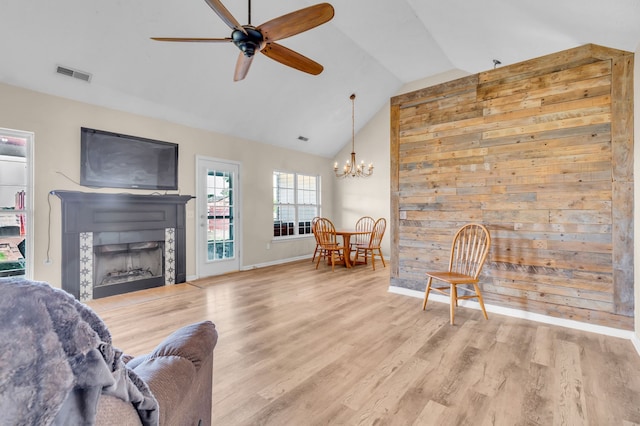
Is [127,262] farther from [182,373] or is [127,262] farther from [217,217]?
[182,373]

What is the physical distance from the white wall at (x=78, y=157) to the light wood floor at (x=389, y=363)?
3.93 ft

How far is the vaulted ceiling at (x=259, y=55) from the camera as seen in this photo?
2.61 m

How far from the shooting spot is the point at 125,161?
4.21 m

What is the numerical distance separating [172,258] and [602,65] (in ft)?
18.7

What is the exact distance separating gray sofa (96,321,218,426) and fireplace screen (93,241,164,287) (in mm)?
3702

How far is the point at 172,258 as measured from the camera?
4707 millimetres

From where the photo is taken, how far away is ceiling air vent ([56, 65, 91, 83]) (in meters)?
3.43

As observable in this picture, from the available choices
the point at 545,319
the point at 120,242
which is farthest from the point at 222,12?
the point at 545,319

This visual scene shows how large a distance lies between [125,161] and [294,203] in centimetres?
356

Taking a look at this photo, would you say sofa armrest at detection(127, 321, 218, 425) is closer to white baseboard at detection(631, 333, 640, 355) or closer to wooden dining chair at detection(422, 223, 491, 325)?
wooden dining chair at detection(422, 223, 491, 325)

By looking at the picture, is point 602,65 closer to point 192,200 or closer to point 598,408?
point 598,408

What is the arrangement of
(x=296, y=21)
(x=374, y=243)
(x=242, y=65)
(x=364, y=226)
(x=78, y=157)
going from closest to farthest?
(x=296, y=21) < (x=242, y=65) < (x=78, y=157) < (x=374, y=243) < (x=364, y=226)

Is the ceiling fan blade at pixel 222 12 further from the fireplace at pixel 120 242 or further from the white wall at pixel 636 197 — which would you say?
the white wall at pixel 636 197

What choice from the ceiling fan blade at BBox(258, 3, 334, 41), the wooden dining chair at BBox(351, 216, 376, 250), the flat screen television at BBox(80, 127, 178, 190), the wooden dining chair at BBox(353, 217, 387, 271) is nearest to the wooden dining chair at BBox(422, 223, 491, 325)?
the wooden dining chair at BBox(353, 217, 387, 271)
